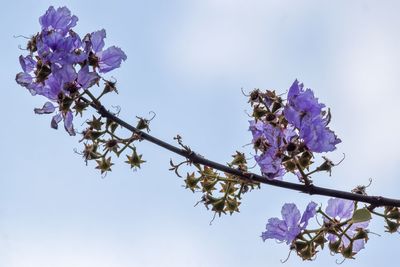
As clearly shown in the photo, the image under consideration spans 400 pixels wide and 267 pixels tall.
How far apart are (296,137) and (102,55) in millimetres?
1396

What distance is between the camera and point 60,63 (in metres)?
3.64

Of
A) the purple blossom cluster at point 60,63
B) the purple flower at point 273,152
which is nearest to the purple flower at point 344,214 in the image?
the purple flower at point 273,152

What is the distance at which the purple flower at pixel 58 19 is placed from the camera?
3912 mm

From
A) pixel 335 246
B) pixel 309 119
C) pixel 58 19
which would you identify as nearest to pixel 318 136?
pixel 309 119

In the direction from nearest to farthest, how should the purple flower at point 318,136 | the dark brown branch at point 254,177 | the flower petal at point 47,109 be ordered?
the dark brown branch at point 254,177, the purple flower at point 318,136, the flower petal at point 47,109

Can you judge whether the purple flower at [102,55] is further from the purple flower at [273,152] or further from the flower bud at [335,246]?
the flower bud at [335,246]

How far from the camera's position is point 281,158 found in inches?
138

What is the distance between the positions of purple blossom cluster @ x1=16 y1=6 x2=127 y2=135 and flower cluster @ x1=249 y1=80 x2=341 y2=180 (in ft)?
3.61

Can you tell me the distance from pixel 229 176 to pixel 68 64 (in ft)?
3.85

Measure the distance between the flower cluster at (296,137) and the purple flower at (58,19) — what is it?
1413 mm

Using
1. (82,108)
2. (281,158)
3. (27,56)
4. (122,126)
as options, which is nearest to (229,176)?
(281,158)

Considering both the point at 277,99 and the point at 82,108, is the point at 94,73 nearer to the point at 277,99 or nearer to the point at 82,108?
the point at 82,108

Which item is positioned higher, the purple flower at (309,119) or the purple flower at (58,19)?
the purple flower at (58,19)

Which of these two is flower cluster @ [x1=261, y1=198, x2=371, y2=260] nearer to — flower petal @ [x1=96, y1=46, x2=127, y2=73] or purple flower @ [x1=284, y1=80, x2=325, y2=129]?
purple flower @ [x1=284, y1=80, x2=325, y2=129]
